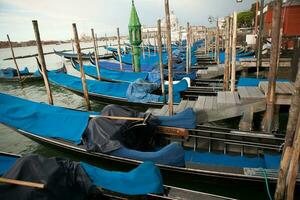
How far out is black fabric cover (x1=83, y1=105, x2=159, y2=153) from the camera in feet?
14.2

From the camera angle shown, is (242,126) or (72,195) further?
(242,126)

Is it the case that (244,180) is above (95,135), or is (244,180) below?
below

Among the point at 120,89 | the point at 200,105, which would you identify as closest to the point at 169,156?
the point at 200,105

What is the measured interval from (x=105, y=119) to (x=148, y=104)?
3.55 meters

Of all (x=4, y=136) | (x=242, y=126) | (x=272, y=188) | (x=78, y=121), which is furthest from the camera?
(x=4, y=136)

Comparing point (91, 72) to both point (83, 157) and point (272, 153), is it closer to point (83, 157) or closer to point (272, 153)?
point (83, 157)

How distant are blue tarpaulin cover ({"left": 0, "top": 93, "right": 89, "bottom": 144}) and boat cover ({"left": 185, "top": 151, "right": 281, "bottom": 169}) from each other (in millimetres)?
2399

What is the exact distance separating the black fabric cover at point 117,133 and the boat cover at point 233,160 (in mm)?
996

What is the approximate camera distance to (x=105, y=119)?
4547mm

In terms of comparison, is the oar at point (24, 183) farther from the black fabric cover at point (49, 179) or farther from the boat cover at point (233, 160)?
A: the boat cover at point (233, 160)

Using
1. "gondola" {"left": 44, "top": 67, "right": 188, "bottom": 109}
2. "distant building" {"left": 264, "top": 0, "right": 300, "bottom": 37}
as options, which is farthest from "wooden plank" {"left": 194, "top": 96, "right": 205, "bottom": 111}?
"distant building" {"left": 264, "top": 0, "right": 300, "bottom": 37}

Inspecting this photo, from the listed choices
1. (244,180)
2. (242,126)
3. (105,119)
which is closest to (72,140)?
(105,119)

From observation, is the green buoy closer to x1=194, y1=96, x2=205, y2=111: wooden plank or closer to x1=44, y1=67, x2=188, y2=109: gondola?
x1=44, y1=67, x2=188, y2=109: gondola

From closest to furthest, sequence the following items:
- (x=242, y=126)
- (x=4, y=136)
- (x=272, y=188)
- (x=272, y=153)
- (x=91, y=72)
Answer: (x=272, y=188) → (x=272, y=153) → (x=242, y=126) → (x=4, y=136) → (x=91, y=72)
